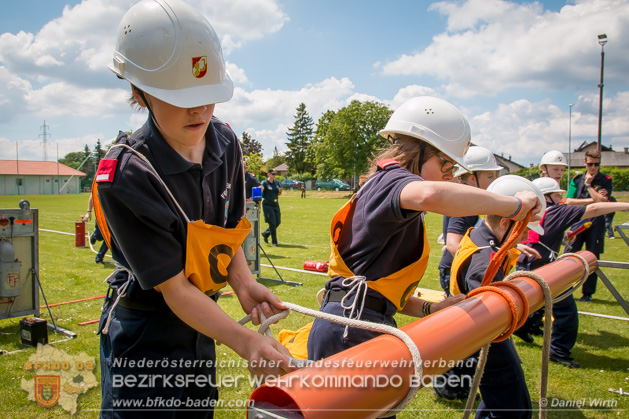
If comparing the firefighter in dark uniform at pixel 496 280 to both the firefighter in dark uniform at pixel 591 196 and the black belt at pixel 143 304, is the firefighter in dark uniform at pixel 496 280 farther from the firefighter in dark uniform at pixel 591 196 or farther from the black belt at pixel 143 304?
the firefighter in dark uniform at pixel 591 196

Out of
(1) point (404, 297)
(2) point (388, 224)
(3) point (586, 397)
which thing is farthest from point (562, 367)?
(2) point (388, 224)

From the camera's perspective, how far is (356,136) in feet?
231

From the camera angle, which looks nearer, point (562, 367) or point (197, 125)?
point (197, 125)

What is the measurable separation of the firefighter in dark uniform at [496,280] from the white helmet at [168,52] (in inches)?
95.3

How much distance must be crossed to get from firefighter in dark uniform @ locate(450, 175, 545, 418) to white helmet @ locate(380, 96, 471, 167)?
86 centimetres

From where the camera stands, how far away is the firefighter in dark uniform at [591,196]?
29.5 feet

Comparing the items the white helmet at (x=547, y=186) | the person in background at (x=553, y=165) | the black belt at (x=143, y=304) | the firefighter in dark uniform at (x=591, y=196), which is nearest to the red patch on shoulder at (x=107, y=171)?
the black belt at (x=143, y=304)

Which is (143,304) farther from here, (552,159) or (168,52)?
(552,159)

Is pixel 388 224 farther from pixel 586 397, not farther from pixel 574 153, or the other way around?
pixel 574 153

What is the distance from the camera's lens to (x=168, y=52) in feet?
5.71

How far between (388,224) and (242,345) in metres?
0.97

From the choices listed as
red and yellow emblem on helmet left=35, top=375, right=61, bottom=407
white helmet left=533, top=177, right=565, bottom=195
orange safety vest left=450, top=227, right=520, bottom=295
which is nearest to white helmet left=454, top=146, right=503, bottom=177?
white helmet left=533, top=177, right=565, bottom=195

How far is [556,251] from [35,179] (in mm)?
100734

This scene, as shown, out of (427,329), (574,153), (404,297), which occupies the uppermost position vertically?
(574,153)
